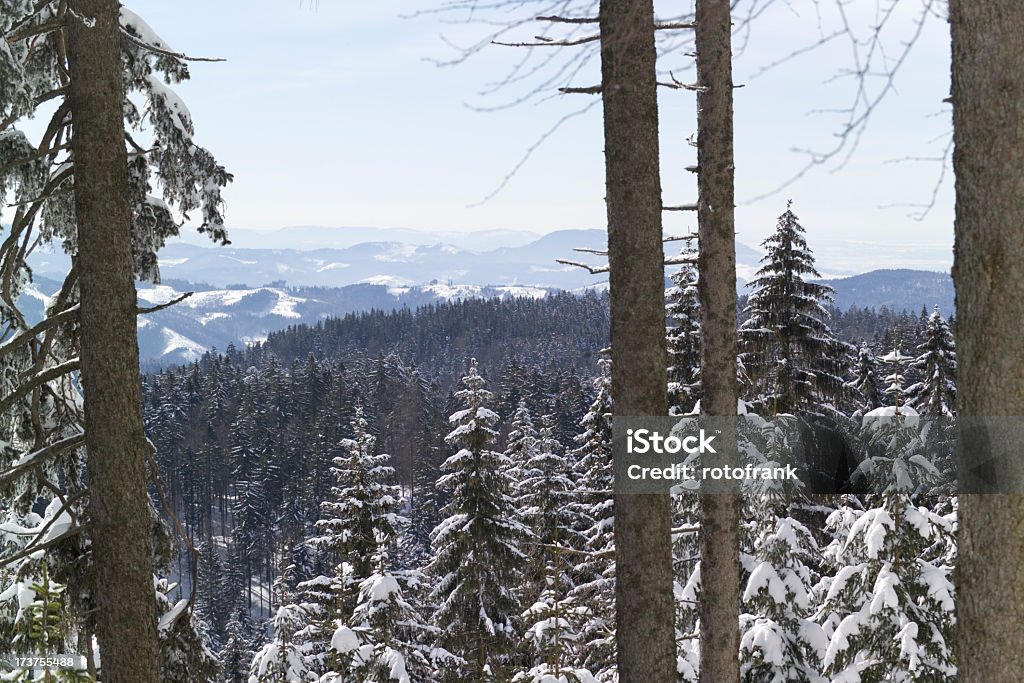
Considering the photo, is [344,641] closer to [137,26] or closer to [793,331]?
[137,26]

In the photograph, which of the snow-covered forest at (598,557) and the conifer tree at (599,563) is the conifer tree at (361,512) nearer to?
the snow-covered forest at (598,557)

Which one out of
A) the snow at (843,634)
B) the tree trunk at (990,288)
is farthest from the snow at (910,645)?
the tree trunk at (990,288)

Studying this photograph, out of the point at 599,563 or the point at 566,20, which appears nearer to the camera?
the point at 566,20

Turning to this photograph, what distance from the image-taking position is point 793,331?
627 inches

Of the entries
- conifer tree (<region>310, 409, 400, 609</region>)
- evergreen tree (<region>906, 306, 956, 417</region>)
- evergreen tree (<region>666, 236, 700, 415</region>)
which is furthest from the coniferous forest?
evergreen tree (<region>906, 306, 956, 417</region>)

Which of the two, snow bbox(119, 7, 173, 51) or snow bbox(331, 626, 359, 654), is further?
snow bbox(331, 626, 359, 654)

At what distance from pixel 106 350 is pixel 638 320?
3.05 metres

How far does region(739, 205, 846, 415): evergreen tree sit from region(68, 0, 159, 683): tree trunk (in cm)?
1292

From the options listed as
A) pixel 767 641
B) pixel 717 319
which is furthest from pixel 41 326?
pixel 767 641

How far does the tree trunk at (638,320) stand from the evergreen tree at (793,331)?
11841 mm

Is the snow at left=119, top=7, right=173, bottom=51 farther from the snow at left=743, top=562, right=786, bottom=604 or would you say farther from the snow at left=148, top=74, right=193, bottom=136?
the snow at left=743, top=562, right=786, bottom=604

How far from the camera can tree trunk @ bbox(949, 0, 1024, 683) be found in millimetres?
2992

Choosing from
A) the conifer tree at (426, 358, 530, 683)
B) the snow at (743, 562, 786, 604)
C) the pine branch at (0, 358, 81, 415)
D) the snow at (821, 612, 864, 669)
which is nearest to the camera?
the pine branch at (0, 358, 81, 415)

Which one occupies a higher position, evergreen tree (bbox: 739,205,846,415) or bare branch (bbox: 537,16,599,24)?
bare branch (bbox: 537,16,599,24)
